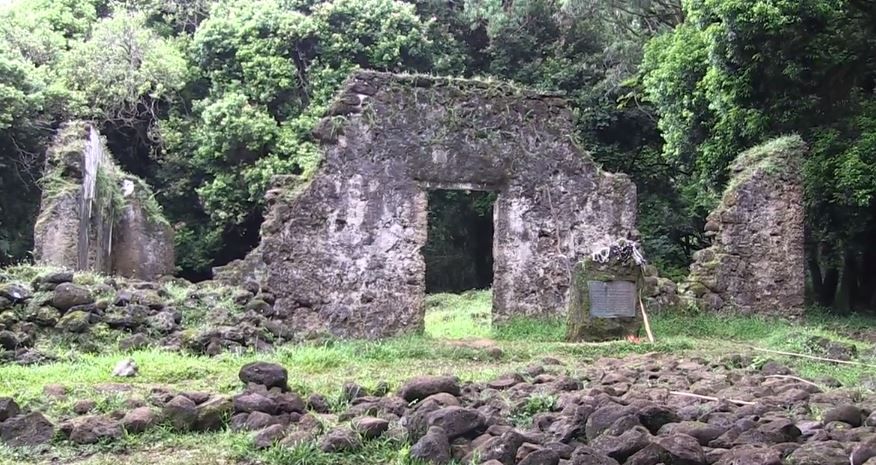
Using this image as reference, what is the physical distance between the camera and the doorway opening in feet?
60.8

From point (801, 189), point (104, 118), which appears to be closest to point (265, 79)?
point (104, 118)

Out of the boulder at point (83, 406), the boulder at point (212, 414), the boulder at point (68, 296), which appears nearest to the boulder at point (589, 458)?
the boulder at point (212, 414)

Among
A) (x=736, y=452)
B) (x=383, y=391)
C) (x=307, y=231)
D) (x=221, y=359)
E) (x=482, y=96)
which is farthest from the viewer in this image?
(x=482, y=96)

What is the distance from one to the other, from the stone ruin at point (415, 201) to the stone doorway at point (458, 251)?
8579 mm

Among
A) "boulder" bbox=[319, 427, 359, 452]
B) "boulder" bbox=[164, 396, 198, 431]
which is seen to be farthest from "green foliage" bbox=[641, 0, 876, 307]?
"boulder" bbox=[164, 396, 198, 431]

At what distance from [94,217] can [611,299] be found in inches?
330

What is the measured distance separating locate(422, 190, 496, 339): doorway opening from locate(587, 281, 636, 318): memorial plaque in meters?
7.29

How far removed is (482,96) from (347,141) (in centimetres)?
199

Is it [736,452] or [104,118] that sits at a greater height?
[104,118]

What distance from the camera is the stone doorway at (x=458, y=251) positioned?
20250mm

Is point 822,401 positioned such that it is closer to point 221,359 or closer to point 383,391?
point 383,391

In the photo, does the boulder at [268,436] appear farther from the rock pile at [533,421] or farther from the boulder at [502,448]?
the boulder at [502,448]

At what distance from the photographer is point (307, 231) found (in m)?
10.3

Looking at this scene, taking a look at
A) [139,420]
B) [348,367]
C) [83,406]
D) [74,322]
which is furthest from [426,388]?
[74,322]
